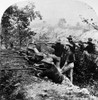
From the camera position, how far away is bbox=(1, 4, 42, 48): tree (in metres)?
2.43

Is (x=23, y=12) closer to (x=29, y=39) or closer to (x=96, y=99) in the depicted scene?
(x=29, y=39)

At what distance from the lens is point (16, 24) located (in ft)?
8.24

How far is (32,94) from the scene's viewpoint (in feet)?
6.72

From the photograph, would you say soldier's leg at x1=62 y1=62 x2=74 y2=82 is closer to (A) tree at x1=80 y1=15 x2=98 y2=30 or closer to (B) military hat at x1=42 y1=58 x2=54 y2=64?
(B) military hat at x1=42 y1=58 x2=54 y2=64

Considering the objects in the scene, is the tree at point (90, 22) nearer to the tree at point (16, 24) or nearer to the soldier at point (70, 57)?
the soldier at point (70, 57)

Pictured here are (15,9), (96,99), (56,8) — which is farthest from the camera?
(15,9)

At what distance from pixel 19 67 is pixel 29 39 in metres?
0.29

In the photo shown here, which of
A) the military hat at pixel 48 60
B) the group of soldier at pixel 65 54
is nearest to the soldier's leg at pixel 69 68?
the group of soldier at pixel 65 54

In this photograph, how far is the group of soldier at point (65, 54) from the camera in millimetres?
2108

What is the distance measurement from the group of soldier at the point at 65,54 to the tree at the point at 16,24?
355mm

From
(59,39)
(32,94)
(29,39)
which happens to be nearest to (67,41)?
(59,39)

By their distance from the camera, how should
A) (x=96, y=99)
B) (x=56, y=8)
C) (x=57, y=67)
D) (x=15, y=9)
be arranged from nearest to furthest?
(x=96, y=99) → (x=57, y=67) → (x=56, y=8) → (x=15, y=9)

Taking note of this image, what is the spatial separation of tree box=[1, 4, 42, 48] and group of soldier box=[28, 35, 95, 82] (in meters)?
0.35

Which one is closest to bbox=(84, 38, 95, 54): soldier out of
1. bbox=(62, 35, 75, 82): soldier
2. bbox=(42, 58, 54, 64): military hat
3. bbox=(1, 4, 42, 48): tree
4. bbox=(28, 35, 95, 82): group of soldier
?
bbox=(28, 35, 95, 82): group of soldier
